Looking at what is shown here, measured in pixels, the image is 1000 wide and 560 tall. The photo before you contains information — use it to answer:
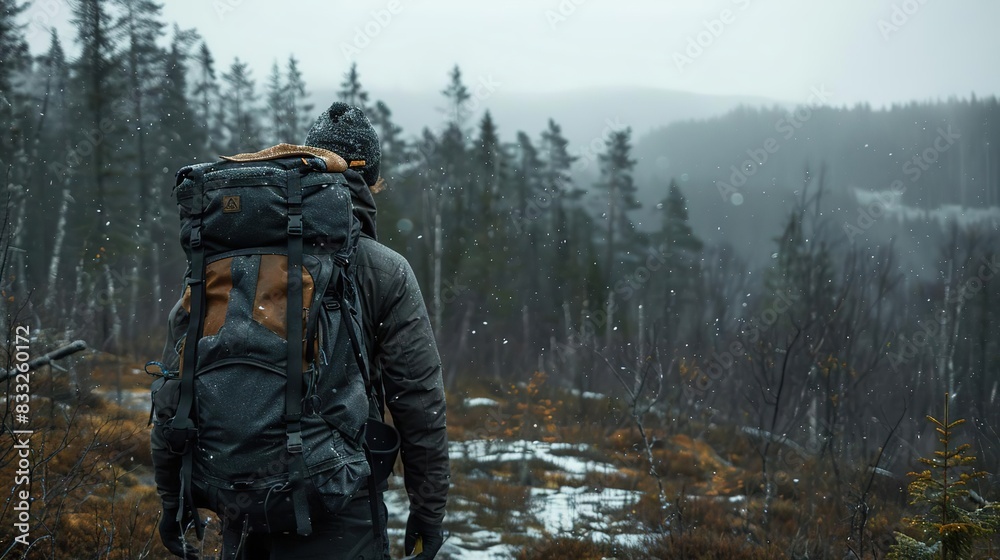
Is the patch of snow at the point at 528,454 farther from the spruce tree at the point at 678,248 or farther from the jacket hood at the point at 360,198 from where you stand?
the spruce tree at the point at 678,248

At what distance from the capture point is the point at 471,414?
45.7ft

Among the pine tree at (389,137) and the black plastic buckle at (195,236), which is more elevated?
the pine tree at (389,137)

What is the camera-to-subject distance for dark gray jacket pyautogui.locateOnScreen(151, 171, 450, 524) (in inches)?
74.2

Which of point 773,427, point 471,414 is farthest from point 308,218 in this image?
point 471,414

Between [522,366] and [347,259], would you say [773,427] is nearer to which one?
[347,259]

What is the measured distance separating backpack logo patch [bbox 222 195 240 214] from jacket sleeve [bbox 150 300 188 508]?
29 cm

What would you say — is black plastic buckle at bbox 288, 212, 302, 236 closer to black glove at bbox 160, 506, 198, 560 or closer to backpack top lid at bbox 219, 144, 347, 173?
backpack top lid at bbox 219, 144, 347, 173

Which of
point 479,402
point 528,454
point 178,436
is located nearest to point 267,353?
point 178,436

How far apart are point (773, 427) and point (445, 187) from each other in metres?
21.5

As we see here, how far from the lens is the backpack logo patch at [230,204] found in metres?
1.61

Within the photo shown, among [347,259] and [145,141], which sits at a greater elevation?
[145,141]

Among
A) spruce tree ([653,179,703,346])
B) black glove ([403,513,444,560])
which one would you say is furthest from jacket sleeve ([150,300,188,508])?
spruce tree ([653,179,703,346])

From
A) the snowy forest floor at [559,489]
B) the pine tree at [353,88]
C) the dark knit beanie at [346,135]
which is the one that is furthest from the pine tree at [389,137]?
the dark knit beanie at [346,135]

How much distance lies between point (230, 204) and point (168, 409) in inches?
21.3
